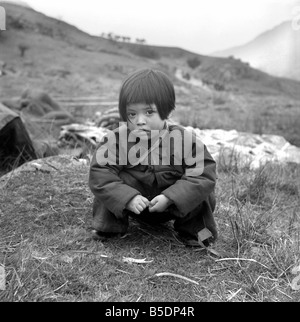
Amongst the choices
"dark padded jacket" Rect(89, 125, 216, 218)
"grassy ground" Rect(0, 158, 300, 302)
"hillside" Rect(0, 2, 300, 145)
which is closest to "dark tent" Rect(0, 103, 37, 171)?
"grassy ground" Rect(0, 158, 300, 302)

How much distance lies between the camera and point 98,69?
25766 mm

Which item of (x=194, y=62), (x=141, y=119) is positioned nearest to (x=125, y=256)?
(x=141, y=119)

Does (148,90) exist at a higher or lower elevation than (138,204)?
higher

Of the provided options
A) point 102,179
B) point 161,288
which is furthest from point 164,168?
point 161,288

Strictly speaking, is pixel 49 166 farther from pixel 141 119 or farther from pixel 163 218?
pixel 141 119

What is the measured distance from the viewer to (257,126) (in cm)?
938

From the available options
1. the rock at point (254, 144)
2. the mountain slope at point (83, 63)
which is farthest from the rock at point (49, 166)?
the mountain slope at point (83, 63)

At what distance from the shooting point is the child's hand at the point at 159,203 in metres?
2.38

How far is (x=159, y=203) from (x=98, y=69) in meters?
24.1

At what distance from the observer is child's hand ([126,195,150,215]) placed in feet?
7.77

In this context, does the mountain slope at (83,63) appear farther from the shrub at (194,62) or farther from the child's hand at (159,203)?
the child's hand at (159,203)

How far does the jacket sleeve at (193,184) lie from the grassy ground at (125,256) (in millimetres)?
319

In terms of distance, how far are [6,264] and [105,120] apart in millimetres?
6303

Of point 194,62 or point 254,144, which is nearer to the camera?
point 254,144
